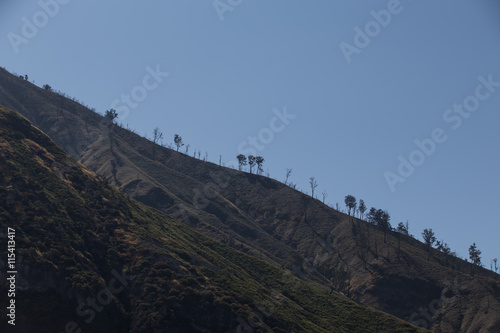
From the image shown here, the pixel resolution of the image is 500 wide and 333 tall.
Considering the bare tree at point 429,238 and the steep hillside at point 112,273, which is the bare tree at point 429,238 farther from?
the steep hillside at point 112,273

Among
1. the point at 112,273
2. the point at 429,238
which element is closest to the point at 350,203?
the point at 429,238

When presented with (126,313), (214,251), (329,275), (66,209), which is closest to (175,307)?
(126,313)

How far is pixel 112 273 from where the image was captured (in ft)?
270

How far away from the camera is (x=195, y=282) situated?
8538cm

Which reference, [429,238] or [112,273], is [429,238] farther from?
[112,273]

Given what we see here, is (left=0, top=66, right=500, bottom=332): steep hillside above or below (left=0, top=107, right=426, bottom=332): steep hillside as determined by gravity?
above

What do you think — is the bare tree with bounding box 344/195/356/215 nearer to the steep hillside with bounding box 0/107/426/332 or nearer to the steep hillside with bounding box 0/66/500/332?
the steep hillside with bounding box 0/66/500/332

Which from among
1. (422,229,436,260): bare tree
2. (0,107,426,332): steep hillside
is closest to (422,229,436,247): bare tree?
(422,229,436,260): bare tree

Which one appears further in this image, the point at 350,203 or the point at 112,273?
the point at 350,203

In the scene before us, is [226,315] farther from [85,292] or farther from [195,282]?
[85,292]

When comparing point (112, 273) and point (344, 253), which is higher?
point (344, 253)

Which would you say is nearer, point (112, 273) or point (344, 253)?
point (112, 273)

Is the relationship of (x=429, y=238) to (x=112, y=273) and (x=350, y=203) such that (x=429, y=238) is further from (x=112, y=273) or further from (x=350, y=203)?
(x=112, y=273)

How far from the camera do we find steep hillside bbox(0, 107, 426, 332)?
69.7 m
